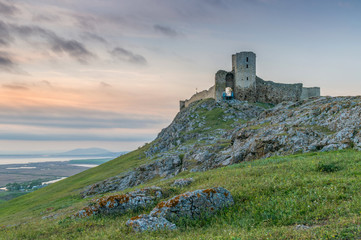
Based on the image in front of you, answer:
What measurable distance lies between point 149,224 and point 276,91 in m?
81.0

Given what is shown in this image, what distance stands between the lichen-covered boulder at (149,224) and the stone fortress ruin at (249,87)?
7266 cm

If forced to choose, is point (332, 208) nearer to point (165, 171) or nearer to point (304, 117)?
point (304, 117)

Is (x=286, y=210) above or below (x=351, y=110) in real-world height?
below

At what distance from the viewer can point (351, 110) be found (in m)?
30.3

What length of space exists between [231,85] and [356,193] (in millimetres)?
75766

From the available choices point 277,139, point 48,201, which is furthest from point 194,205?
point 48,201

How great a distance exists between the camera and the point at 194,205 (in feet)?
42.4

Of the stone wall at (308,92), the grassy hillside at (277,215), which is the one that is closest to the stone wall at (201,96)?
the stone wall at (308,92)

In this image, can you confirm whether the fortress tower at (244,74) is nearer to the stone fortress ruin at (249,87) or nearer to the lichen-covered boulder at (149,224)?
the stone fortress ruin at (249,87)

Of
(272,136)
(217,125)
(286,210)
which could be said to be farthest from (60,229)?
(217,125)

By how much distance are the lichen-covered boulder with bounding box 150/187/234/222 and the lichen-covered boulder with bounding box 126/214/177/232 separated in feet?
1.53

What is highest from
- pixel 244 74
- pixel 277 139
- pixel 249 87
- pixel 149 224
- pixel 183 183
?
pixel 244 74

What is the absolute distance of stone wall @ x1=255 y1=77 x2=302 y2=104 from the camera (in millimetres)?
83750

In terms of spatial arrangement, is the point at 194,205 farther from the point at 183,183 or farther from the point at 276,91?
the point at 276,91
